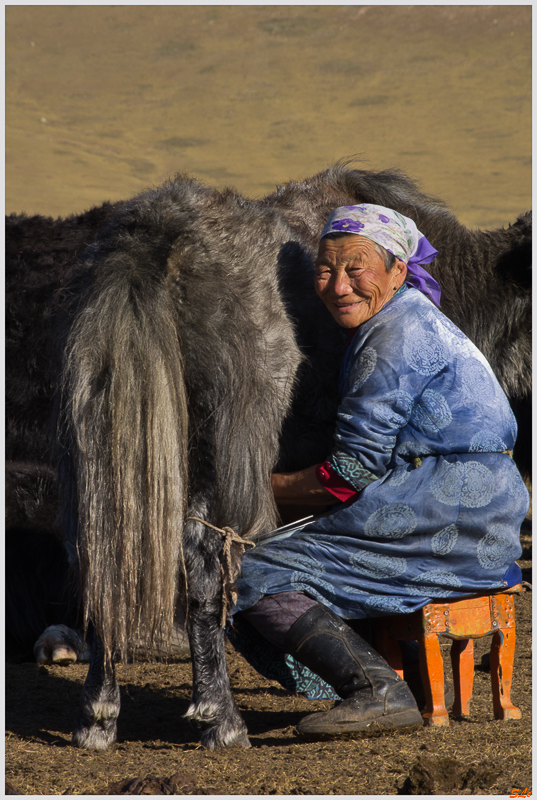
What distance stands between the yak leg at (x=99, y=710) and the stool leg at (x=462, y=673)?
4.01 feet

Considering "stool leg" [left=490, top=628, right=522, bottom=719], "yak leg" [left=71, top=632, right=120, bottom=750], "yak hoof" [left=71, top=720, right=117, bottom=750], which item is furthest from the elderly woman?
Result: "yak hoof" [left=71, top=720, right=117, bottom=750]

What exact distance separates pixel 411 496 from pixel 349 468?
0.75 ft

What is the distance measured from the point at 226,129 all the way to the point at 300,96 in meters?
5.80

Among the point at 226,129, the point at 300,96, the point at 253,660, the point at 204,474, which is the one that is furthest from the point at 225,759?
the point at 300,96

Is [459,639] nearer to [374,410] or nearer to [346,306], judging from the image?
[374,410]

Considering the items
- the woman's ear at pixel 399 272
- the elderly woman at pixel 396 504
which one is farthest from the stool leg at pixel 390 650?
the woman's ear at pixel 399 272

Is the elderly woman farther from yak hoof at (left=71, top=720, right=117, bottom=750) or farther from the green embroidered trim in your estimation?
yak hoof at (left=71, top=720, right=117, bottom=750)

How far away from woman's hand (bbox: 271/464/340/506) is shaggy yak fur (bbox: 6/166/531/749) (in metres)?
0.05

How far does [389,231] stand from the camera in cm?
269

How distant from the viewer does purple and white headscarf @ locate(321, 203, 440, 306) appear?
8.77ft

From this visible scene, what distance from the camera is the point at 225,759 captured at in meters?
2.37

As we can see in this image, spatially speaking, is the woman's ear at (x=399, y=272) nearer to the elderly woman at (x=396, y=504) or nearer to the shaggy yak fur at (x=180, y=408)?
the elderly woman at (x=396, y=504)

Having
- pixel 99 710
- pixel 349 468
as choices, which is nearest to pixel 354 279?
pixel 349 468

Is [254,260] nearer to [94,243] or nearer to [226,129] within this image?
[94,243]
